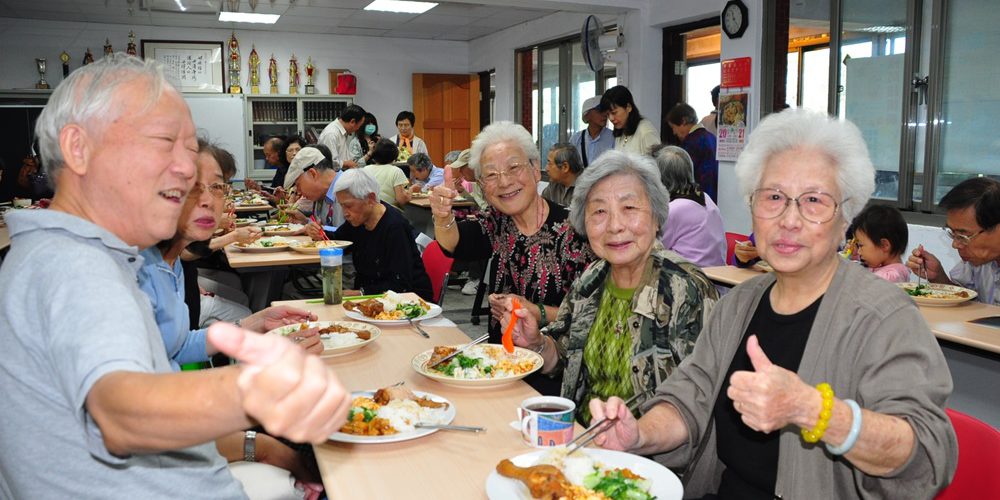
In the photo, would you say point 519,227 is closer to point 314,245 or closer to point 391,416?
point 391,416

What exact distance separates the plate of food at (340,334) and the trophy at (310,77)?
9.53 metres

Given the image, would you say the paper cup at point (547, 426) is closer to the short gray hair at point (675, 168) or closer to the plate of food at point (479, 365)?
the plate of food at point (479, 365)

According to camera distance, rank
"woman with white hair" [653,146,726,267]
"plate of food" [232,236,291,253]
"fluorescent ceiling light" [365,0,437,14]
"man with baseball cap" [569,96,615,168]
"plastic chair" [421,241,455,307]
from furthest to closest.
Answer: "fluorescent ceiling light" [365,0,437,14], "man with baseball cap" [569,96,615,168], "plate of food" [232,236,291,253], "woman with white hair" [653,146,726,267], "plastic chair" [421,241,455,307]

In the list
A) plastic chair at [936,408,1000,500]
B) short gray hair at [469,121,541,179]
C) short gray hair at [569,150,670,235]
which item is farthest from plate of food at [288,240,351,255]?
plastic chair at [936,408,1000,500]

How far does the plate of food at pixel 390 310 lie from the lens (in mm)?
2727

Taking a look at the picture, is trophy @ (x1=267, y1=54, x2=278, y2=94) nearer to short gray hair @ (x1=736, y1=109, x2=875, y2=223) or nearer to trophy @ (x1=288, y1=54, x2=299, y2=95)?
trophy @ (x1=288, y1=54, x2=299, y2=95)

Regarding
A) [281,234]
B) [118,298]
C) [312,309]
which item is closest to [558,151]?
[281,234]

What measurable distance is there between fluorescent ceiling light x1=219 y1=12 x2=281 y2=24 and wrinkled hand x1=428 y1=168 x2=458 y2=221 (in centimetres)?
796

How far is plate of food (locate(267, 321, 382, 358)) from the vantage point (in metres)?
2.29

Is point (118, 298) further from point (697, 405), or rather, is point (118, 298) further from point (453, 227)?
point (453, 227)

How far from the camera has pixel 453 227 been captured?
3193 millimetres

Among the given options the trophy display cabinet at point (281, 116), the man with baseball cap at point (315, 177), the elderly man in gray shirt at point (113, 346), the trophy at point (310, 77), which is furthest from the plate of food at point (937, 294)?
the trophy at point (310, 77)

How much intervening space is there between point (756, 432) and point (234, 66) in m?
10.9

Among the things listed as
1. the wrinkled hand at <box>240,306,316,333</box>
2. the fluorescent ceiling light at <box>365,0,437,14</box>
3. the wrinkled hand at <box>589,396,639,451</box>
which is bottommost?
the wrinkled hand at <box>589,396,639,451</box>
